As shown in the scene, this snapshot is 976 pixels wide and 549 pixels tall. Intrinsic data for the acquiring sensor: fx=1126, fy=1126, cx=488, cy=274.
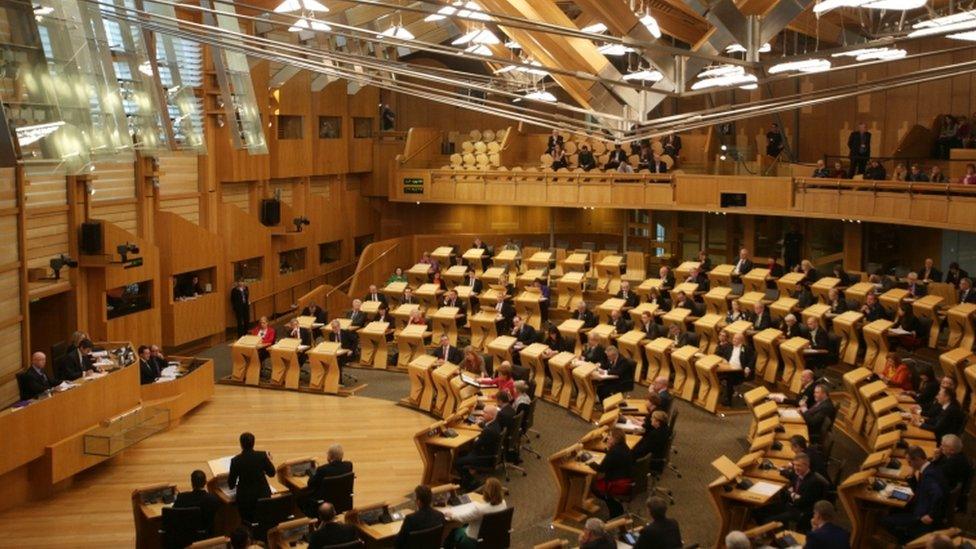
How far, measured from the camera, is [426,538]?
9.92 meters

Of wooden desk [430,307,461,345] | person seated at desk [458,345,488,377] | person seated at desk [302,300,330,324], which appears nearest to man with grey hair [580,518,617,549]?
person seated at desk [458,345,488,377]

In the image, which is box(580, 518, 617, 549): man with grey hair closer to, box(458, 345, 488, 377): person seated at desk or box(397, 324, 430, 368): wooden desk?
box(458, 345, 488, 377): person seated at desk

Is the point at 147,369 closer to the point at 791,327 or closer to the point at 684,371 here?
the point at 684,371

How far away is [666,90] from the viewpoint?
33.7ft

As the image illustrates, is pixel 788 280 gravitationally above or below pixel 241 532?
above

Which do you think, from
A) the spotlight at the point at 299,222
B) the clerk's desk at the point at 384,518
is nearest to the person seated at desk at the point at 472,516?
the clerk's desk at the point at 384,518

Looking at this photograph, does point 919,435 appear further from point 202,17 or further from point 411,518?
point 202,17

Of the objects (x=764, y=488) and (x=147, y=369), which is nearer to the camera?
(x=764, y=488)

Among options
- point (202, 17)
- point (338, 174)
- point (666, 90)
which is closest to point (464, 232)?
point (338, 174)

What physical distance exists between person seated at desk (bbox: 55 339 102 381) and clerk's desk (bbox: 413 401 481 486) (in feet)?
15.6

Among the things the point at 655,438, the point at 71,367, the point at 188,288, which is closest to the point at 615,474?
the point at 655,438

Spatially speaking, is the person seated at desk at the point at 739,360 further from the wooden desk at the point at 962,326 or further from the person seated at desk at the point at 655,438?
the person seated at desk at the point at 655,438

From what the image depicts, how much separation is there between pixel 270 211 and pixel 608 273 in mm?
7372

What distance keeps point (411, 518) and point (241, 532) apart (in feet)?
5.03
